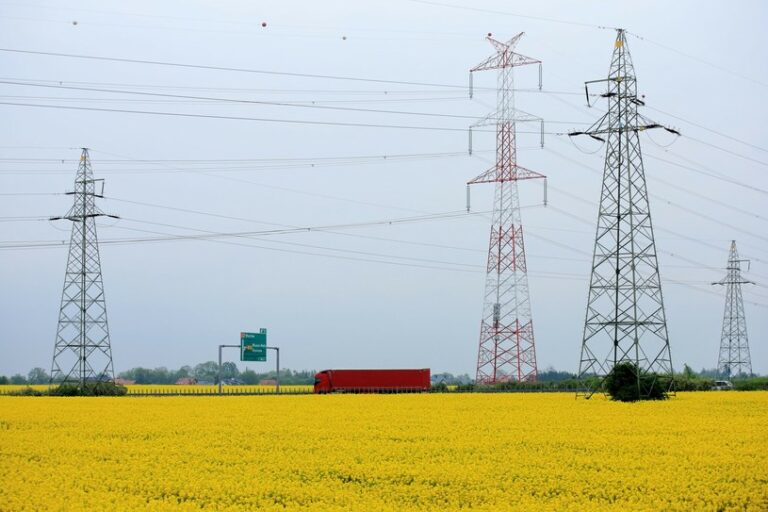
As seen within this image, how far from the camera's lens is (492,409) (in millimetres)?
50500

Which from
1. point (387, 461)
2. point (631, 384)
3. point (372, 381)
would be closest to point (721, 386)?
point (372, 381)

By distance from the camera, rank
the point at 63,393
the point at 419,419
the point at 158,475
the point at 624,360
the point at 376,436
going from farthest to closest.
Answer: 1. the point at 63,393
2. the point at 624,360
3. the point at 419,419
4. the point at 376,436
5. the point at 158,475

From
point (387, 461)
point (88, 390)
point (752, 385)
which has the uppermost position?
point (387, 461)

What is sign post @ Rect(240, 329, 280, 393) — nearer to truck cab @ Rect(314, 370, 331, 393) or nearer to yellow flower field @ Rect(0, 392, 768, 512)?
truck cab @ Rect(314, 370, 331, 393)

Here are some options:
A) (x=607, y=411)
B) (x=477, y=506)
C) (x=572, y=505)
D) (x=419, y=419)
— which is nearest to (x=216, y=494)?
(x=477, y=506)

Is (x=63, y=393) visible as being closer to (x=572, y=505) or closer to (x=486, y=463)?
(x=486, y=463)

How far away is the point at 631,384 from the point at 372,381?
39700 mm

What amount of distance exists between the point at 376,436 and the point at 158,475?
11584 millimetres

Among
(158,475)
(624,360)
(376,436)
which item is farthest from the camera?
(624,360)

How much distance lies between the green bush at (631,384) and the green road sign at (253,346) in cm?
3928

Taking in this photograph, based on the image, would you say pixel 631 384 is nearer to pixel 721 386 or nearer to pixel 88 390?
pixel 721 386

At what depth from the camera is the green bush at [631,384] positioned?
57312mm

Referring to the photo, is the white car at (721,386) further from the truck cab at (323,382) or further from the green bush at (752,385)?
the truck cab at (323,382)

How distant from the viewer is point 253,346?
8869 cm
